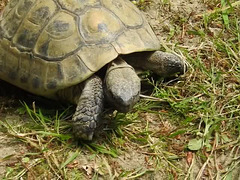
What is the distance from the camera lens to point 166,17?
5574 mm

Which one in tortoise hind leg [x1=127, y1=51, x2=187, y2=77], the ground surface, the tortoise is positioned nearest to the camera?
the ground surface

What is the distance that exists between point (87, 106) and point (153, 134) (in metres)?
0.67

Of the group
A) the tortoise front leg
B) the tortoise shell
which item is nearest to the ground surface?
the tortoise front leg

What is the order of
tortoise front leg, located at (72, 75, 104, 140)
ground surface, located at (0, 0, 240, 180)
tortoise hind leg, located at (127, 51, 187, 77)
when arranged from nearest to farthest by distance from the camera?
1. ground surface, located at (0, 0, 240, 180)
2. tortoise front leg, located at (72, 75, 104, 140)
3. tortoise hind leg, located at (127, 51, 187, 77)

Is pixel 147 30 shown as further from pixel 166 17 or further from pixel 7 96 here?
pixel 7 96

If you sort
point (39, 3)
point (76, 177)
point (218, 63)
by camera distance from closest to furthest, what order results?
1. point (76, 177)
2. point (39, 3)
3. point (218, 63)

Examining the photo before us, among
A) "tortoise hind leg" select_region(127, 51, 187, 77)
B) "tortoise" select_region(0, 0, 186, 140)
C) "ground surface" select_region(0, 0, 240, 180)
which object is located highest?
"tortoise" select_region(0, 0, 186, 140)

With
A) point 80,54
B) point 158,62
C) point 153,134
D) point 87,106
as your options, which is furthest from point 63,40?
point 153,134

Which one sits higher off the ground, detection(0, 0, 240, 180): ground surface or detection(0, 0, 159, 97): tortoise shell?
detection(0, 0, 159, 97): tortoise shell

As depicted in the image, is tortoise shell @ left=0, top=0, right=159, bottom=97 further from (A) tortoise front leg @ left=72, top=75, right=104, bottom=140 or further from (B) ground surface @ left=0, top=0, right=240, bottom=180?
(B) ground surface @ left=0, top=0, right=240, bottom=180

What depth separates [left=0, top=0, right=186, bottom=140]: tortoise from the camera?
396cm

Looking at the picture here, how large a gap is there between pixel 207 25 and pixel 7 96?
257cm

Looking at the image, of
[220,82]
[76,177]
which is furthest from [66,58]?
[220,82]

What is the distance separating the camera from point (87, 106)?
392cm
